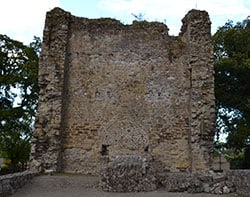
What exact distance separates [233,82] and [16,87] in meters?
12.8

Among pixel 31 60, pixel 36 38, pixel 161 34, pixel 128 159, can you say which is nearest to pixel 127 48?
pixel 161 34

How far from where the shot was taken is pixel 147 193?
1053 cm

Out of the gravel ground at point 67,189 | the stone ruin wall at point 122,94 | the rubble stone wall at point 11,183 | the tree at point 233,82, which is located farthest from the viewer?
the tree at point 233,82

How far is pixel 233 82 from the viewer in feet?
73.0

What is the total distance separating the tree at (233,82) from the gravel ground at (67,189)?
1096 centimetres

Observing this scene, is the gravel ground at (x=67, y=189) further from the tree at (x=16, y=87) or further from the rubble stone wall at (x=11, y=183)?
the tree at (x=16, y=87)

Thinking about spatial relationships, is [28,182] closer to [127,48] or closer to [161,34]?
[127,48]

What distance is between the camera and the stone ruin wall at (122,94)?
15.4 meters

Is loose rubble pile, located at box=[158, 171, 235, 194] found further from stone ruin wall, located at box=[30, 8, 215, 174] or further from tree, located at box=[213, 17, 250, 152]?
tree, located at box=[213, 17, 250, 152]

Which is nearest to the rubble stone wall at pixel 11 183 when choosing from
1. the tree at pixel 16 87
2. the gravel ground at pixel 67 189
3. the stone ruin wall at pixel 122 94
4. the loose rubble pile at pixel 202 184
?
the gravel ground at pixel 67 189

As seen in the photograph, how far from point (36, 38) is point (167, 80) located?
514 inches

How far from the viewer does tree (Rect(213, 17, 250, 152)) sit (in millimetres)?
21130

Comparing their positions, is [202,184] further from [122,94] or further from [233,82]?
[233,82]

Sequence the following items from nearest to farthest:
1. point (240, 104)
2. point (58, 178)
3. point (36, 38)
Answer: point (58, 178) < point (240, 104) < point (36, 38)
